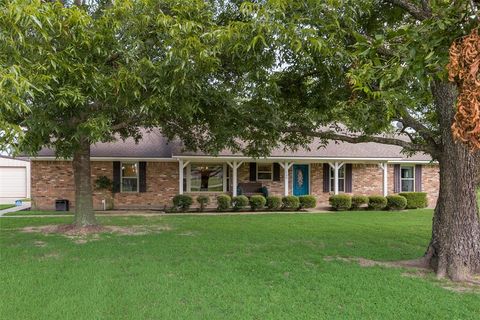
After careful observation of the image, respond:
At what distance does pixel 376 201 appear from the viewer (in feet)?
62.4

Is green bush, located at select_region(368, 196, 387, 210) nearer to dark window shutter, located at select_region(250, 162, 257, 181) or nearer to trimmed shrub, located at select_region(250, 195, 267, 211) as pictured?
trimmed shrub, located at select_region(250, 195, 267, 211)

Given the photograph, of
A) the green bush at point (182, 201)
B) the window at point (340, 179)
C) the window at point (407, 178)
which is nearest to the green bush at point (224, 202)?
the green bush at point (182, 201)

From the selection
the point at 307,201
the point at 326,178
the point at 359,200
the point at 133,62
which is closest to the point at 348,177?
the point at 326,178

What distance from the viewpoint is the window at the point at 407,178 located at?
21.5m

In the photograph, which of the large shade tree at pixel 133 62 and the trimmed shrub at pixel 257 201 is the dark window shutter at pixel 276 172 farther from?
the large shade tree at pixel 133 62

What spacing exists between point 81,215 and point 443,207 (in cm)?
936

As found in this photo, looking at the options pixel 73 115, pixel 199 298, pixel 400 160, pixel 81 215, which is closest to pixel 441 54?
pixel 199 298

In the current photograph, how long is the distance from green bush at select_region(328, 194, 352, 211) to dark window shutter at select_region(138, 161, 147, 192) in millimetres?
8696

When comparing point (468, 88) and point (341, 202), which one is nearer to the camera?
point (468, 88)

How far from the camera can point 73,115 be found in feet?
29.3

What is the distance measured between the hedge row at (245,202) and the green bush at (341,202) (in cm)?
105

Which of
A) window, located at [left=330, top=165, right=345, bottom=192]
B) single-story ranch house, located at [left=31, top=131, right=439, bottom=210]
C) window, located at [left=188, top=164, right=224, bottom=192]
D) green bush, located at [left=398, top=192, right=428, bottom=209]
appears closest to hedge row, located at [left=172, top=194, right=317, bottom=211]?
single-story ranch house, located at [left=31, top=131, right=439, bottom=210]

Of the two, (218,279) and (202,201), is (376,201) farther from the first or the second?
(218,279)

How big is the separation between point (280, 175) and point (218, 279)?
13.9 metres
